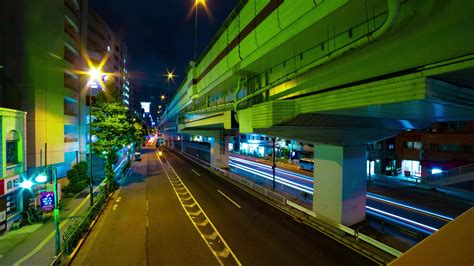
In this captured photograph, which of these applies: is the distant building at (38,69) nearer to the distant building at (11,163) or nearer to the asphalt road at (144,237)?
the distant building at (11,163)

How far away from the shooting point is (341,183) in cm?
1267

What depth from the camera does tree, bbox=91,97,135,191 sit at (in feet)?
74.2

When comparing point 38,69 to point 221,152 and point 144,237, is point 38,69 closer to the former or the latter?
point 144,237

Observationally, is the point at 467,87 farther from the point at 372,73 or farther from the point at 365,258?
the point at 365,258

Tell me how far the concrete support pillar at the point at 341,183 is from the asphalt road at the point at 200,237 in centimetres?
179

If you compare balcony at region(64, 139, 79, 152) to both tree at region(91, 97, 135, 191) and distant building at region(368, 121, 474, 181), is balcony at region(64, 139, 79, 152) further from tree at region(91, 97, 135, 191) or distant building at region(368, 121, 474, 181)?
distant building at region(368, 121, 474, 181)

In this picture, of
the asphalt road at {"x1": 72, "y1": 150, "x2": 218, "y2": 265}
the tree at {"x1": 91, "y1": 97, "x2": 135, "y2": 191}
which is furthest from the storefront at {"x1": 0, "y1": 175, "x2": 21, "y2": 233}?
the tree at {"x1": 91, "y1": 97, "x2": 135, "y2": 191}

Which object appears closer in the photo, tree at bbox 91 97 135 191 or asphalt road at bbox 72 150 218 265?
asphalt road at bbox 72 150 218 265

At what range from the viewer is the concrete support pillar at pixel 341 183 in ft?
41.8

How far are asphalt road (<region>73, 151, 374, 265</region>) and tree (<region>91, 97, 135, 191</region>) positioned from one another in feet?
19.2

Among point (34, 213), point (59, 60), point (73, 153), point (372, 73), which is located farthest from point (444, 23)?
point (73, 153)

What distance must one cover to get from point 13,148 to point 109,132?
843 centimetres

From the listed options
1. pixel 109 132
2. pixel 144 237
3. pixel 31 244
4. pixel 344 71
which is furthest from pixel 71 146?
pixel 344 71

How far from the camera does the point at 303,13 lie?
27.0 ft
